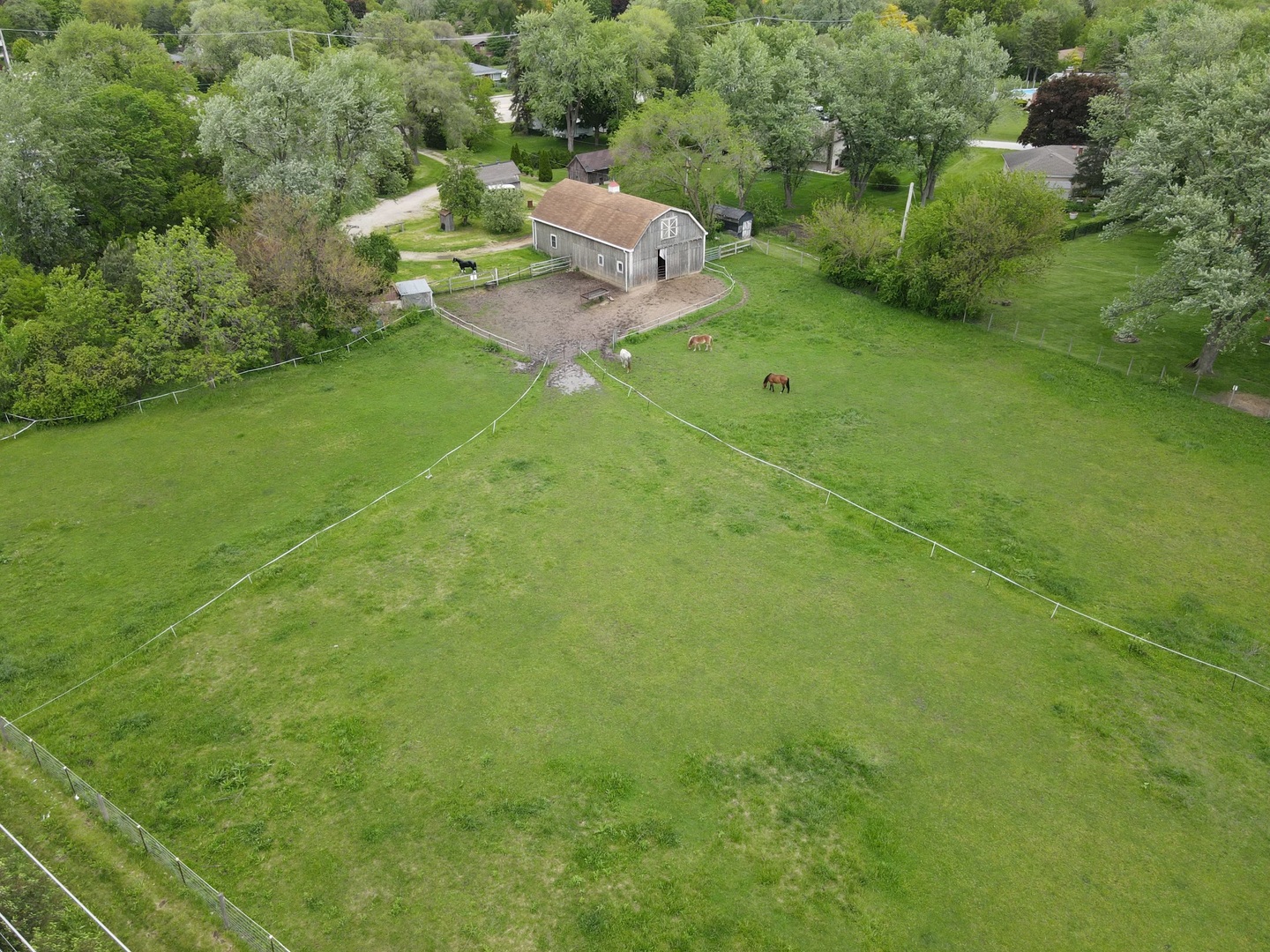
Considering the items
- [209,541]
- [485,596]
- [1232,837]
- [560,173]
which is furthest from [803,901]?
[560,173]

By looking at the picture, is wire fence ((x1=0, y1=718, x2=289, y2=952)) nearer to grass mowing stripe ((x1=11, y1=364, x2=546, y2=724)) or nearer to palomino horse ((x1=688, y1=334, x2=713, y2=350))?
grass mowing stripe ((x1=11, y1=364, x2=546, y2=724))

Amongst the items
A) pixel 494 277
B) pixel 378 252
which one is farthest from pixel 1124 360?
pixel 378 252

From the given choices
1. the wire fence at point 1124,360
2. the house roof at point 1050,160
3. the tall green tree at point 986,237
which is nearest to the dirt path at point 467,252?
the tall green tree at point 986,237

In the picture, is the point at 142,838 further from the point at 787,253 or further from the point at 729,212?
the point at 729,212

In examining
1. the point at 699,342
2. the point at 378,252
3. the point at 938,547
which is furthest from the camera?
the point at 378,252

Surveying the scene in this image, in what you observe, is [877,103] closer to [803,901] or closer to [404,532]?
[404,532]

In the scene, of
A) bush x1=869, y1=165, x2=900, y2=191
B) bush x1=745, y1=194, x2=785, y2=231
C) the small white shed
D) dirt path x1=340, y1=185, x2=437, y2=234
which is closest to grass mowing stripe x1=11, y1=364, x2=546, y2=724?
the small white shed
